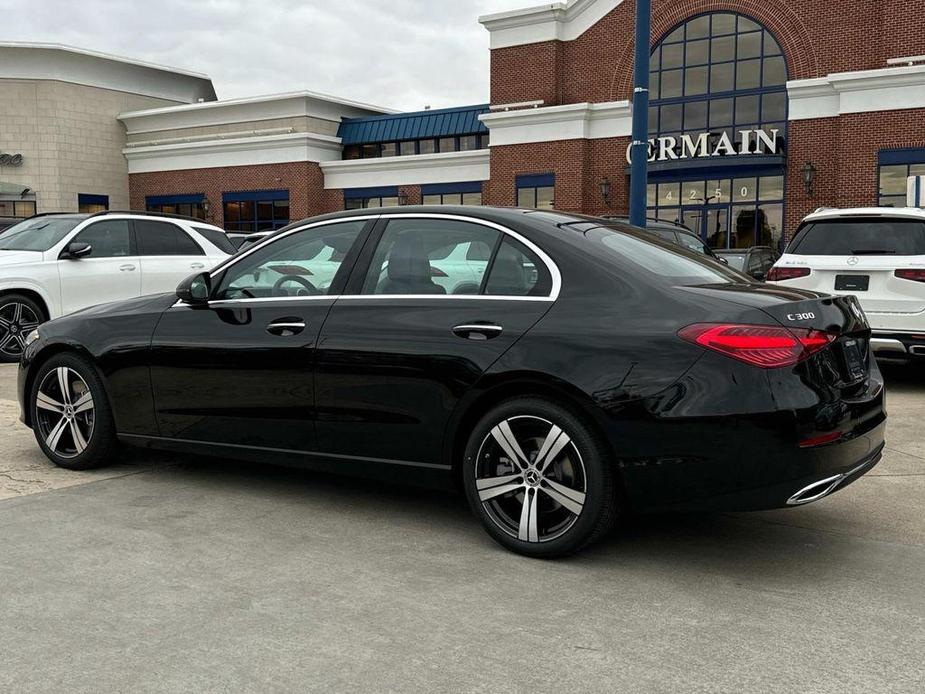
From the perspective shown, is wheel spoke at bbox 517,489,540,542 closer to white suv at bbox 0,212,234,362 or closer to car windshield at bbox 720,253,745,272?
white suv at bbox 0,212,234,362

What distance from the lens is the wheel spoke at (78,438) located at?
550 cm

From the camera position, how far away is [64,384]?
18.1 ft

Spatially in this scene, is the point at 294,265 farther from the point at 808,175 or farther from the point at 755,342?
the point at 808,175

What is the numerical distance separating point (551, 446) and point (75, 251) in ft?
27.5

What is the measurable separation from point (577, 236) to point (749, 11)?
28.3 m

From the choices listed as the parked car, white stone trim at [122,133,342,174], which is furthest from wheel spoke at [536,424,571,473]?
white stone trim at [122,133,342,174]

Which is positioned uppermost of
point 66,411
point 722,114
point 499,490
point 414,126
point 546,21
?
point 546,21

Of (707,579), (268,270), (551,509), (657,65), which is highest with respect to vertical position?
(657,65)

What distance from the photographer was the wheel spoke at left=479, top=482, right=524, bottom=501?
160 inches

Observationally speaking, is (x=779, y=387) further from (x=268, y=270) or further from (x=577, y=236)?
(x=268, y=270)

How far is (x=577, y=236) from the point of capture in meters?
4.37

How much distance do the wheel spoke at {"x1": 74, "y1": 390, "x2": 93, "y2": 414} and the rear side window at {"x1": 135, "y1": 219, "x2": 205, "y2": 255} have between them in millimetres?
6163

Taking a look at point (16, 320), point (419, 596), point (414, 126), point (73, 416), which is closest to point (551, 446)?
point (419, 596)

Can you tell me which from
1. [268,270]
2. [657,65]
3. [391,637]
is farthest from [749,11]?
[391,637]
